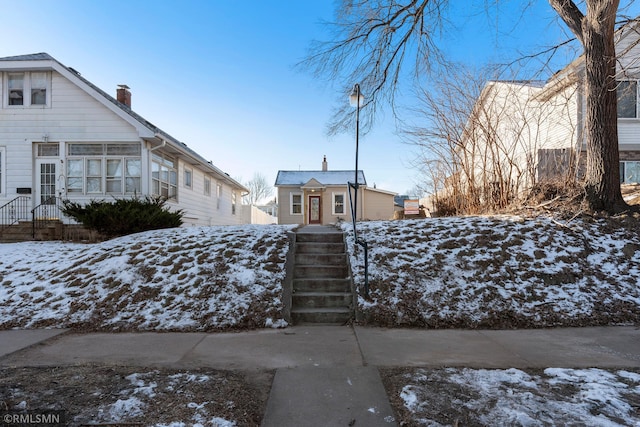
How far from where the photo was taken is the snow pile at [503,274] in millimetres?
5148

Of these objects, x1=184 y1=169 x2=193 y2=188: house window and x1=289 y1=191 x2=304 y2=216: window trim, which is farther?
x1=289 y1=191 x2=304 y2=216: window trim

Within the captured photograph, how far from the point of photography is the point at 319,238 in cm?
743

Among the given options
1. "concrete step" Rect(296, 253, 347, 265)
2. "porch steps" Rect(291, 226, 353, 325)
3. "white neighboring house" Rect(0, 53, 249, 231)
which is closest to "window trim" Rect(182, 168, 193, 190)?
"white neighboring house" Rect(0, 53, 249, 231)

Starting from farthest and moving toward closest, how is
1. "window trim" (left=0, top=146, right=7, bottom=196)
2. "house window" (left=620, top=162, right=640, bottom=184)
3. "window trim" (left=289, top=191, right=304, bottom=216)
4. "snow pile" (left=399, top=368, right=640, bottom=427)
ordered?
"window trim" (left=289, top=191, right=304, bottom=216) < "house window" (left=620, top=162, right=640, bottom=184) < "window trim" (left=0, top=146, right=7, bottom=196) < "snow pile" (left=399, top=368, right=640, bottom=427)

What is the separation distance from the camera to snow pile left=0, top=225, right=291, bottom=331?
5.18 m

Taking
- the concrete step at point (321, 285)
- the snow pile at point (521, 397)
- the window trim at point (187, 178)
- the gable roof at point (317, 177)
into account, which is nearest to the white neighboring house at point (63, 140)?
the window trim at point (187, 178)

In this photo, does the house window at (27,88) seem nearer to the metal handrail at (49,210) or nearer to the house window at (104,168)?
the house window at (104,168)

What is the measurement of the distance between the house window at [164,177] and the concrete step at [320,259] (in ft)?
25.0

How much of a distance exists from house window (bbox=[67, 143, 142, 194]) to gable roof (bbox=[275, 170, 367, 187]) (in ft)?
32.9

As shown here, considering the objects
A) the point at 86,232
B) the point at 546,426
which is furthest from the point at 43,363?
the point at 86,232

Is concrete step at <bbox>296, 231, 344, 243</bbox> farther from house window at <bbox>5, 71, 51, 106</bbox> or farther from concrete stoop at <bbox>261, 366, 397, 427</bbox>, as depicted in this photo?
house window at <bbox>5, 71, 51, 106</bbox>

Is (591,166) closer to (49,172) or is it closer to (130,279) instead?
(130,279)

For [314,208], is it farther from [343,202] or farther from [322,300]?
[322,300]

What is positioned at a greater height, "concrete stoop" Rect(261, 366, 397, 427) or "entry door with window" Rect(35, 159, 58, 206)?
"entry door with window" Rect(35, 159, 58, 206)
